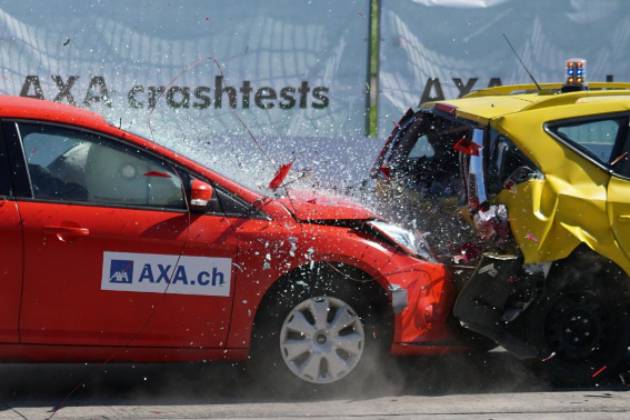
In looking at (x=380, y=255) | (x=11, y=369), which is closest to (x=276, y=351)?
(x=380, y=255)

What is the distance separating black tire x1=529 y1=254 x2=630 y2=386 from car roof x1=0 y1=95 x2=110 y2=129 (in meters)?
2.70

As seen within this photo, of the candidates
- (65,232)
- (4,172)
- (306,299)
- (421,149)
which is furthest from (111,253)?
(421,149)

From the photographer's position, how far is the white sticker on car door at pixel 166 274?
20.3 feet

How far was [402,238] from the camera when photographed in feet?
21.9

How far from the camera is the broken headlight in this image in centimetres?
658

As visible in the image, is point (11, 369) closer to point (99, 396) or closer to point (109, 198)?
point (99, 396)

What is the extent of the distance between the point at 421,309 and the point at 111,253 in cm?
173

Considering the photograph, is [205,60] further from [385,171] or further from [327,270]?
[327,270]

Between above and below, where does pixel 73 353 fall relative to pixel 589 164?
below

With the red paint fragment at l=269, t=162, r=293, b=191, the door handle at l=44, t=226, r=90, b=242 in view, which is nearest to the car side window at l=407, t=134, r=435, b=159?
the red paint fragment at l=269, t=162, r=293, b=191

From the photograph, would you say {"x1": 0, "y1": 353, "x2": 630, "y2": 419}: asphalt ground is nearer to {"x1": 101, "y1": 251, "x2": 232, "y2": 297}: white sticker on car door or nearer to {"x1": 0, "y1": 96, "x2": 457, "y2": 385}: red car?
{"x1": 0, "y1": 96, "x2": 457, "y2": 385}: red car

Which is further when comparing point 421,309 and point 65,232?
point 421,309

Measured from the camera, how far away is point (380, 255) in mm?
6496

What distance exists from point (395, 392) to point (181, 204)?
1.64 m
